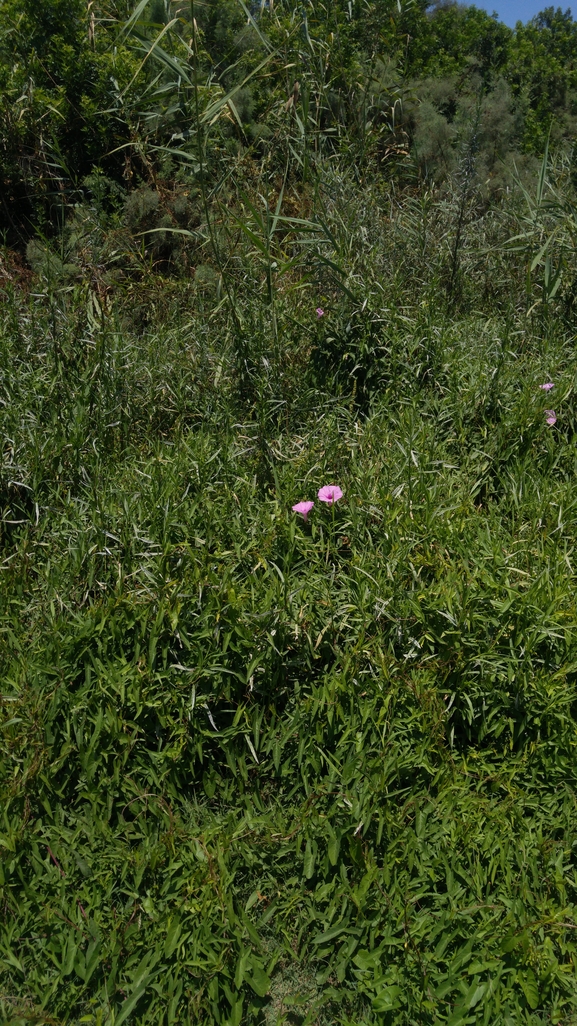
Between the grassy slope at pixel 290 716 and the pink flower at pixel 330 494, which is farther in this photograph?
the pink flower at pixel 330 494

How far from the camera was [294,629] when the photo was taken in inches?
99.3

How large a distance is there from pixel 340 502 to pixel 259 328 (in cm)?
105

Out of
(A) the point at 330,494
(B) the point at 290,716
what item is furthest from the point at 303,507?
A: (B) the point at 290,716

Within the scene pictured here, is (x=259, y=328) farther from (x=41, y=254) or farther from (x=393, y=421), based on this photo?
(x=41, y=254)

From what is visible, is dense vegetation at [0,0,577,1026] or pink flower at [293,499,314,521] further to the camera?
pink flower at [293,499,314,521]

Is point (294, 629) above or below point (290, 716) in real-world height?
above

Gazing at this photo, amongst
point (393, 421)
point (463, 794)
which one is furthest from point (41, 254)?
point (463, 794)

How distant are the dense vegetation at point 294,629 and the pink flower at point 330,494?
66 millimetres

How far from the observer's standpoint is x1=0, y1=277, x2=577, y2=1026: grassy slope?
1998 millimetres

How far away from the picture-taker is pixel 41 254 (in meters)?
4.59

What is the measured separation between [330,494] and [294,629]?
56 cm

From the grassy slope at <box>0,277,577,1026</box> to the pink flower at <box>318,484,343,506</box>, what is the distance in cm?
7

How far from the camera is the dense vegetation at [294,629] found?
2.02 meters

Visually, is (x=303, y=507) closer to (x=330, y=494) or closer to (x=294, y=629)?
(x=330, y=494)
